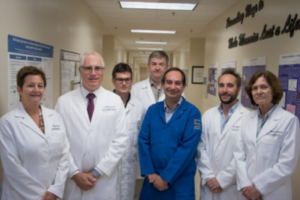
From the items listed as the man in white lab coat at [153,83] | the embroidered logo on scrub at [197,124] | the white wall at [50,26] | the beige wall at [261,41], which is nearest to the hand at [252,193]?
the embroidered logo on scrub at [197,124]

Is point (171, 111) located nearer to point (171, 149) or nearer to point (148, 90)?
point (171, 149)

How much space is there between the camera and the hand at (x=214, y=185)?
6.39ft

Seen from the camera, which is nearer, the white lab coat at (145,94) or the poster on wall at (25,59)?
the poster on wall at (25,59)

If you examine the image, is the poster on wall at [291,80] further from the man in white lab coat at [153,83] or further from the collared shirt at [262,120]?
the man in white lab coat at [153,83]

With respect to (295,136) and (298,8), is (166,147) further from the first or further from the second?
(298,8)

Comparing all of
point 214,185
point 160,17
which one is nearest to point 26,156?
point 214,185

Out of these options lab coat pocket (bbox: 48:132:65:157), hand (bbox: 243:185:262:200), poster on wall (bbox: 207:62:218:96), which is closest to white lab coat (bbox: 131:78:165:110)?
lab coat pocket (bbox: 48:132:65:157)

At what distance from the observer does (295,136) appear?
5.49ft

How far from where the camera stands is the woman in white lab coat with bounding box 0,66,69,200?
1538 mm

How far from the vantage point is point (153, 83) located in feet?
9.06

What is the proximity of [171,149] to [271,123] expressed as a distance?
733 mm

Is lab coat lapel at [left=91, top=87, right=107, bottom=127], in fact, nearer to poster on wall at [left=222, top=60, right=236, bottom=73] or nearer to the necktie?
the necktie

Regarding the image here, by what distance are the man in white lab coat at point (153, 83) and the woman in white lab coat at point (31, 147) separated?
3.67ft

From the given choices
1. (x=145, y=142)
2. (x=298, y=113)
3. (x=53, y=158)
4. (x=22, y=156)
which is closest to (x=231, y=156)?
(x=145, y=142)
